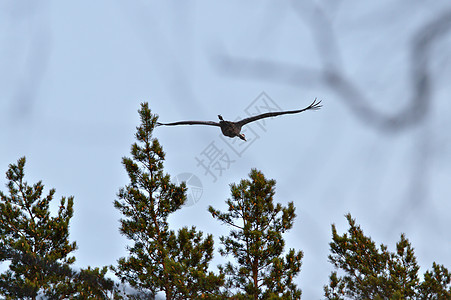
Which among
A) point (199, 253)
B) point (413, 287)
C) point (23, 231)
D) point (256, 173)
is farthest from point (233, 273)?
point (23, 231)

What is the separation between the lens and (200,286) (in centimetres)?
1312

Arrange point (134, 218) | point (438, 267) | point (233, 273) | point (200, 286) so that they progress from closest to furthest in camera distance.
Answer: point (200, 286) → point (233, 273) → point (438, 267) → point (134, 218)

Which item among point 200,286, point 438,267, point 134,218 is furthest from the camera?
point 134,218

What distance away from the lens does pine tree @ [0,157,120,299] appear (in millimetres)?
13805

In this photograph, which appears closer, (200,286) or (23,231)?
(200,286)

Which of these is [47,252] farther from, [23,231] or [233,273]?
[233,273]

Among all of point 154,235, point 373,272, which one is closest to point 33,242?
point 154,235

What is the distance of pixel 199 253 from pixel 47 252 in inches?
196

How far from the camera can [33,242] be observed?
51.7ft

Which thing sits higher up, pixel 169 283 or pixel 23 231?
pixel 23 231

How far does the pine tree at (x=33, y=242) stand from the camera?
13.8 m

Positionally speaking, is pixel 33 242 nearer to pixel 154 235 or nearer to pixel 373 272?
pixel 154 235

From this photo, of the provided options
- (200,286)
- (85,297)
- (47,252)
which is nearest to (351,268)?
(200,286)

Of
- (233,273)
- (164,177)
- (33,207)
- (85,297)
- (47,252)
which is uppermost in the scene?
(164,177)
